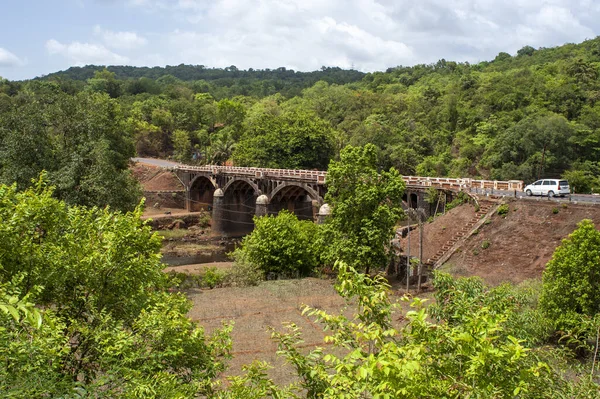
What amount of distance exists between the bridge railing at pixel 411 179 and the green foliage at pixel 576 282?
749 inches

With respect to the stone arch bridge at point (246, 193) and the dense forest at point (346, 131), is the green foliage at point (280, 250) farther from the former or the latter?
the stone arch bridge at point (246, 193)

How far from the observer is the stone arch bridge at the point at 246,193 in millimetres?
54469

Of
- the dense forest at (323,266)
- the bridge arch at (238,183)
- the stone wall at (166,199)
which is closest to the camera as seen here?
the dense forest at (323,266)

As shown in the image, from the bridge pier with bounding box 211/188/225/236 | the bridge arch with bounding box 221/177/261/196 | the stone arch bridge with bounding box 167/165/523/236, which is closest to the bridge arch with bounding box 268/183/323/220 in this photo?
the stone arch bridge with bounding box 167/165/523/236

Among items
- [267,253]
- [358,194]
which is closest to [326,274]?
[267,253]

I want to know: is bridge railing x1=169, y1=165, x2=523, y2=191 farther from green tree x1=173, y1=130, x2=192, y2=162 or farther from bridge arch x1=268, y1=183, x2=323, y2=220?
green tree x1=173, y1=130, x2=192, y2=162

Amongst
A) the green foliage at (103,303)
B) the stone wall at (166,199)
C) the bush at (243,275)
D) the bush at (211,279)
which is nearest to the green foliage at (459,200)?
the bush at (243,275)

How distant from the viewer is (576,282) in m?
18.0

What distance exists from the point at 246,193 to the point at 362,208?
41488mm

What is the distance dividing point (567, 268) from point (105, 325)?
16.2m

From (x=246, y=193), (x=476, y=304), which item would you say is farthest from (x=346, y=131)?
(x=476, y=304)

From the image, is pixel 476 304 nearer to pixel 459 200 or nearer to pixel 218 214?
pixel 459 200

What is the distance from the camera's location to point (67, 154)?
30219 millimetres

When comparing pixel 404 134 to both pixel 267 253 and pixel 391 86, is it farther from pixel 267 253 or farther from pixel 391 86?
pixel 391 86
